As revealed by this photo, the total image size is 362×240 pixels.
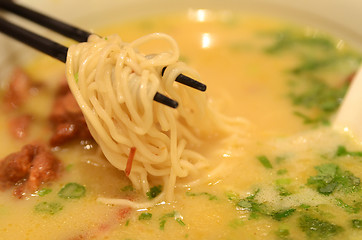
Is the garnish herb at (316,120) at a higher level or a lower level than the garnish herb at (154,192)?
higher

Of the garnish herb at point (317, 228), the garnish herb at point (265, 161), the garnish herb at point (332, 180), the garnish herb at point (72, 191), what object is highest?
the garnish herb at point (332, 180)

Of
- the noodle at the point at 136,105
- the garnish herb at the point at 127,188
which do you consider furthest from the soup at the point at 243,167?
the noodle at the point at 136,105

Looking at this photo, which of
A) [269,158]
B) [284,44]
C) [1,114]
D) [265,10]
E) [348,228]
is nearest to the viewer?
[348,228]

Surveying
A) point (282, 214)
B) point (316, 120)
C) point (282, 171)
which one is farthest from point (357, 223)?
point (316, 120)

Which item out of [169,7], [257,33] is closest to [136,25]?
[169,7]

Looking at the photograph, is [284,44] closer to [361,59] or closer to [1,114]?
[361,59]

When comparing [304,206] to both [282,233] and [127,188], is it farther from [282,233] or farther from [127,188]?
[127,188]

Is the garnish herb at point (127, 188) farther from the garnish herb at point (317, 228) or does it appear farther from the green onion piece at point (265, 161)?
the garnish herb at point (317, 228)
